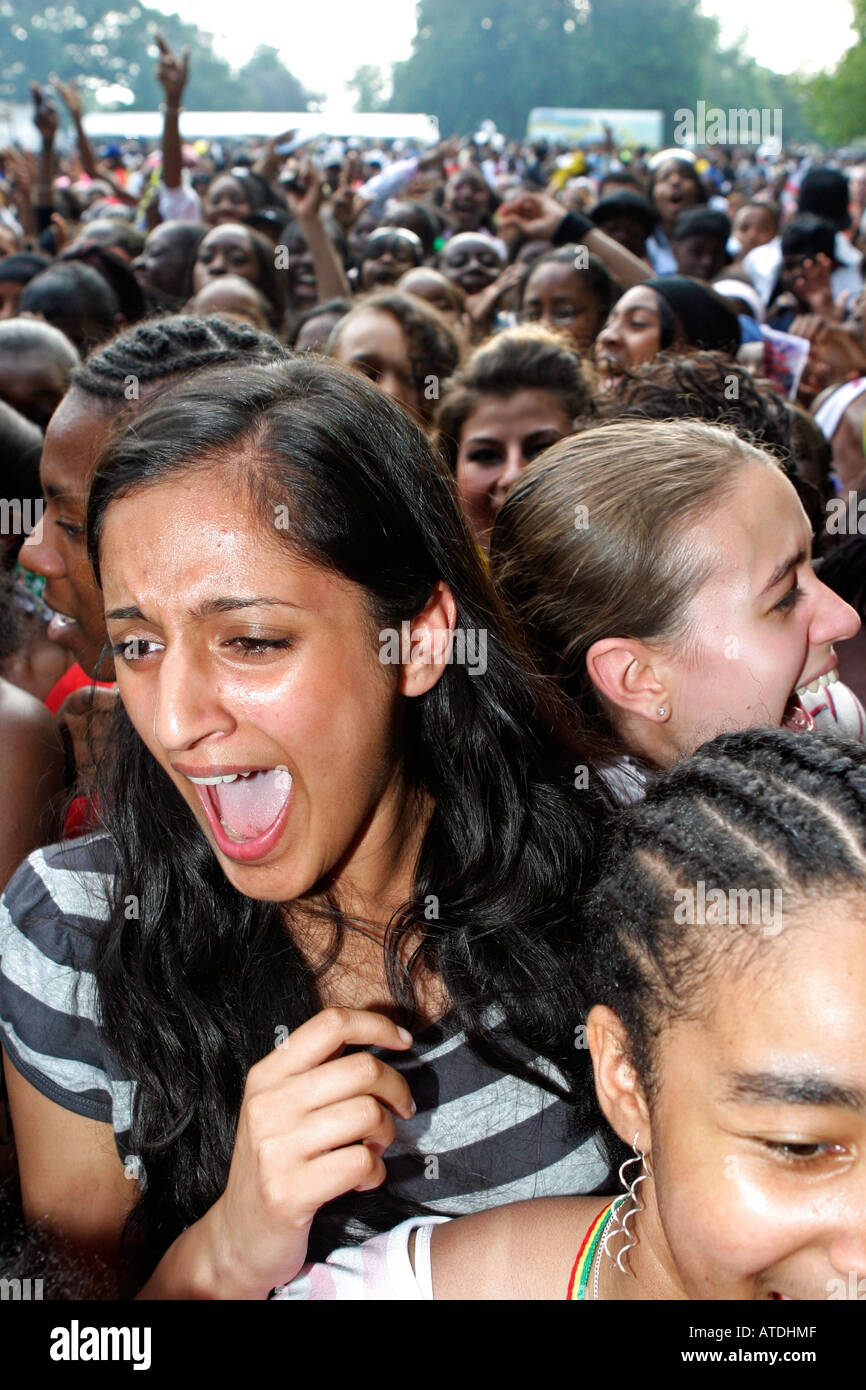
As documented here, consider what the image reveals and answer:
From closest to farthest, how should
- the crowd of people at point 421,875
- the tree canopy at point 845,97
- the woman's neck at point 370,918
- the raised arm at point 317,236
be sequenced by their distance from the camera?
1. the crowd of people at point 421,875
2. the woman's neck at point 370,918
3. the raised arm at point 317,236
4. the tree canopy at point 845,97

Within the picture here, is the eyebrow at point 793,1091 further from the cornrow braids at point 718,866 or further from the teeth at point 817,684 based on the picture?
the teeth at point 817,684

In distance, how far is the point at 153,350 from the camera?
233 cm

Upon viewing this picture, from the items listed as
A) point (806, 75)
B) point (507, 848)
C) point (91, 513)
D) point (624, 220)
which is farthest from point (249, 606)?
point (806, 75)

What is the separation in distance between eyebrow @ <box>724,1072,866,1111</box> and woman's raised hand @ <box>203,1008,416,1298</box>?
1.20 feet

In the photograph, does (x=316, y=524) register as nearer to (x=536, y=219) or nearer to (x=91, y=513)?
(x=91, y=513)

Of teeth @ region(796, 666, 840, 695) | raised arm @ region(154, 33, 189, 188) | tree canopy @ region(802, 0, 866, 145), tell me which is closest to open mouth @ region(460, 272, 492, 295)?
raised arm @ region(154, 33, 189, 188)

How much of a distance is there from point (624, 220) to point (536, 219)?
2.64 ft

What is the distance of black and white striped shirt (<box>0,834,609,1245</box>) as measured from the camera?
1.43 metres

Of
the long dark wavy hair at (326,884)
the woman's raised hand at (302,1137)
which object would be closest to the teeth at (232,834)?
the long dark wavy hair at (326,884)

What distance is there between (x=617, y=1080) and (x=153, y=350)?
169 cm

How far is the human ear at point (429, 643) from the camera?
1588 mm

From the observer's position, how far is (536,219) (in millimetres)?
7379

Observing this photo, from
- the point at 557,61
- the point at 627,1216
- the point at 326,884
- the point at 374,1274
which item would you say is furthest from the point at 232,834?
the point at 557,61

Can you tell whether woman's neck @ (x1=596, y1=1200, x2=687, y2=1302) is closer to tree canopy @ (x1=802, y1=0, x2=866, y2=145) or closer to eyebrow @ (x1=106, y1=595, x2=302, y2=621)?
eyebrow @ (x1=106, y1=595, x2=302, y2=621)
